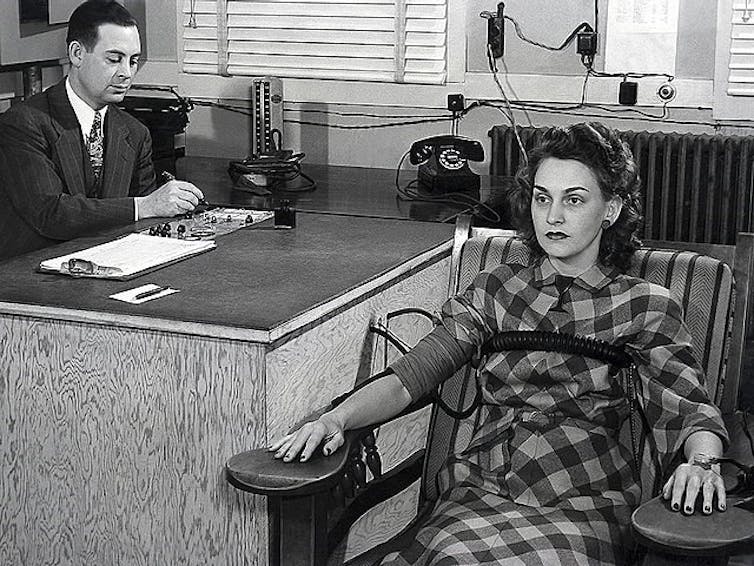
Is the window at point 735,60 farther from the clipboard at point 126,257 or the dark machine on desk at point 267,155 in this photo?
the clipboard at point 126,257

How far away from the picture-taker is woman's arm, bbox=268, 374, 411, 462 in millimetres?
1876

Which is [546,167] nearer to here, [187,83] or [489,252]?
[489,252]

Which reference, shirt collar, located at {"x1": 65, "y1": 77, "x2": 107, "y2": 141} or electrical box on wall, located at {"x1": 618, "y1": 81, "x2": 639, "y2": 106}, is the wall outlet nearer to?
electrical box on wall, located at {"x1": 618, "y1": 81, "x2": 639, "y2": 106}

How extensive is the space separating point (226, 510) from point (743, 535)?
3.44 ft

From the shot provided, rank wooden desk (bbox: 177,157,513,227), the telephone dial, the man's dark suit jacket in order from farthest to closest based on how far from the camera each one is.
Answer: the telephone dial → wooden desk (bbox: 177,157,513,227) → the man's dark suit jacket

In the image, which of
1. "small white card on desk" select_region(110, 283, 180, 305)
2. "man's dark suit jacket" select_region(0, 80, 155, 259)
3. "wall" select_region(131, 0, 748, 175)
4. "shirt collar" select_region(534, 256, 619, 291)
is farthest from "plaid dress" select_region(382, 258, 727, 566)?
"wall" select_region(131, 0, 748, 175)

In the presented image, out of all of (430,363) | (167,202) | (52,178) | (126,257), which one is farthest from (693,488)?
(52,178)

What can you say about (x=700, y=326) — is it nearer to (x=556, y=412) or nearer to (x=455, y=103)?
(x=556, y=412)

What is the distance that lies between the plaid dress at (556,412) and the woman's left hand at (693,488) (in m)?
0.19

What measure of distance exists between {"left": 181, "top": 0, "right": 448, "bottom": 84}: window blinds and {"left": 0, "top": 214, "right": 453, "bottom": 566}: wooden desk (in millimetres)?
1817

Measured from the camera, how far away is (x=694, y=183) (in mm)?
4141

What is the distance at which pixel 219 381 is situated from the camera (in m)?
2.23

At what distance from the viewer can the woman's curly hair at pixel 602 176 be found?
2188mm

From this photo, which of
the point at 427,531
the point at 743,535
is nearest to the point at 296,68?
the point at 427,531
